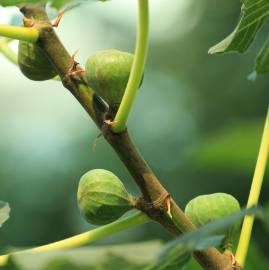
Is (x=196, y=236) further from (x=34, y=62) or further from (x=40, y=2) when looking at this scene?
(x=34, y=62)

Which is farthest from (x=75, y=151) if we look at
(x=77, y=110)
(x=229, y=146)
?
(x=229, y=146)

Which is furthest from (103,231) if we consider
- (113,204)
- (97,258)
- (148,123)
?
(148,123)

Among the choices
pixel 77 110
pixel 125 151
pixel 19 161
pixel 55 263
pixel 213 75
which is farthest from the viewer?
pixel 77 110

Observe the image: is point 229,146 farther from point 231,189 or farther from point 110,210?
point 231,189

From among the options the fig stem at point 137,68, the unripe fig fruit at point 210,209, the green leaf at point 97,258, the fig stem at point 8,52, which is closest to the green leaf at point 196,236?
the green leaf at point 97,258

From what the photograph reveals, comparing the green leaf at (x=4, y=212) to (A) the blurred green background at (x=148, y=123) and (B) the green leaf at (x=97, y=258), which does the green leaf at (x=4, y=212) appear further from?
(A) the blurred green background at (x=148, y=123)

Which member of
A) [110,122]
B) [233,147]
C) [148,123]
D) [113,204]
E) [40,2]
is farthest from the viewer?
[148,123]
